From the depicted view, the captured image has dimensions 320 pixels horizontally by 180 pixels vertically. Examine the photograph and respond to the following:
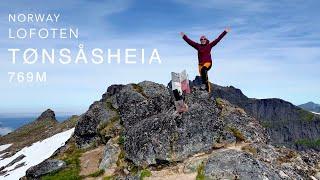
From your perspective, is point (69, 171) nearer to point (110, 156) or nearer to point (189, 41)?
point (110, 156)

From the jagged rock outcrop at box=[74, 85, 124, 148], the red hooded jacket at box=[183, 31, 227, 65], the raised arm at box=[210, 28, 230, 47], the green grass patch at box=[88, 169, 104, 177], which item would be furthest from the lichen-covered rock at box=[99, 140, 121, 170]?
the raised arm at box=[210, 28, 230, 47]

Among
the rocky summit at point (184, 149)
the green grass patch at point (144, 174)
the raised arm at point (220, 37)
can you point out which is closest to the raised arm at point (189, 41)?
the raised arm at point (220, 37)

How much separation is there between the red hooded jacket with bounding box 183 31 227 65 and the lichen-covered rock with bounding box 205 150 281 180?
24.3 ft

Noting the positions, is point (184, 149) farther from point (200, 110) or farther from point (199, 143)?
point (200, 110)

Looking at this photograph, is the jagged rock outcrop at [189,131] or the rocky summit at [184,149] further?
the jagged rock outcrop at [189,131]

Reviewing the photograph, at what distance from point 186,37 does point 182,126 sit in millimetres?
6960

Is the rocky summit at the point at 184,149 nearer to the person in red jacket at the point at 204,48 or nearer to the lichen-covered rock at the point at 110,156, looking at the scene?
the lichen-covered rock at the point at 110,156

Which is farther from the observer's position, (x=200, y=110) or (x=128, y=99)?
(x=128, y=99)

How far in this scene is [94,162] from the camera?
140 ft

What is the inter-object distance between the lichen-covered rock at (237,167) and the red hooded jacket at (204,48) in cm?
741

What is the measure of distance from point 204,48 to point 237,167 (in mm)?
9500

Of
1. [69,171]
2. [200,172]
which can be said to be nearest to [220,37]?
[200,172]

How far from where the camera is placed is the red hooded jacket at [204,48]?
3569 centimetres

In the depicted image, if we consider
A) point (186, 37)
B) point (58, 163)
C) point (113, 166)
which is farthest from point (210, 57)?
point (58, 163)
